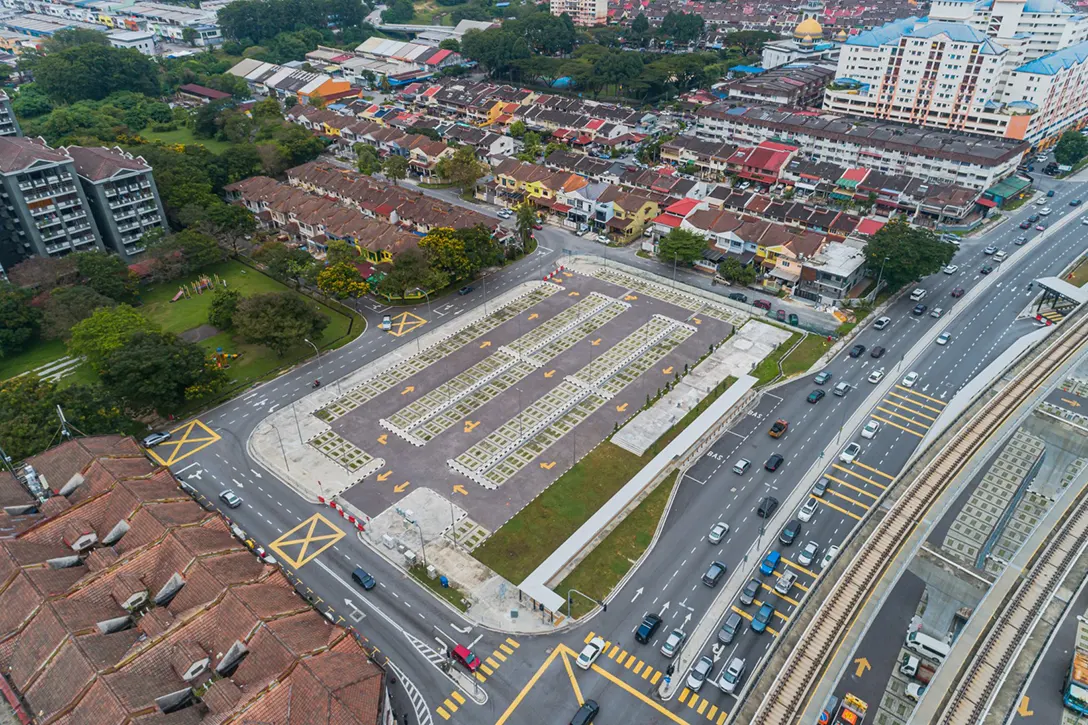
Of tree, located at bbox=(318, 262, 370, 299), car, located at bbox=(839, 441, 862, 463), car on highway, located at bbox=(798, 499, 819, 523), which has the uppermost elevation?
tree, located at bbox=(318, 262, 370, 299)

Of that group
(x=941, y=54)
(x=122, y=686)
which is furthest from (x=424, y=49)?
(x=122, y=686)

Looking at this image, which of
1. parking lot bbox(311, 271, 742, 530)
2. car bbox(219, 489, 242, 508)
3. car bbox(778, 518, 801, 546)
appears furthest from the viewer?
parking lot bbox(311, 271, 742, 530)

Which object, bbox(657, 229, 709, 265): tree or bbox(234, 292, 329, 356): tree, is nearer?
bbox(234, 292, 329, 356): tree

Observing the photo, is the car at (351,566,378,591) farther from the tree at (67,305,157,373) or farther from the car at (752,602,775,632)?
the tree at (67,305,157,373)

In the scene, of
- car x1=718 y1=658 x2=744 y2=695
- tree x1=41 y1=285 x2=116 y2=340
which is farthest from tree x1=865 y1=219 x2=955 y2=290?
tree x1=41 y1=285 x2=116 y2=340

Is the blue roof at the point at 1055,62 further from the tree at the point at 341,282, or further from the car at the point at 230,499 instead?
the car at the point at 230,499

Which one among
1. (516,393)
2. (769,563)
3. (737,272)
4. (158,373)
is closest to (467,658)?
(769,563)
